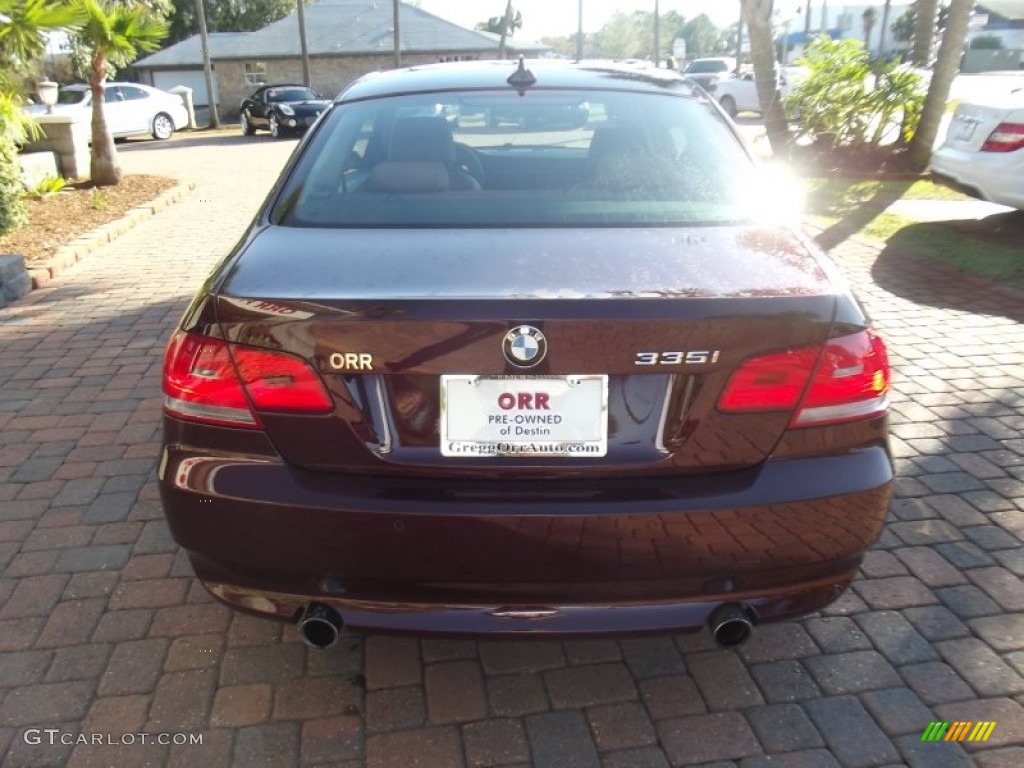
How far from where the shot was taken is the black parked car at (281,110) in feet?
77.7

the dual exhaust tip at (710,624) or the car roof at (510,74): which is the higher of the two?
the car roof at (510,74)

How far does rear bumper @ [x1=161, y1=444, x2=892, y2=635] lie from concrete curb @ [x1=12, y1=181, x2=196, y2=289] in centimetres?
607

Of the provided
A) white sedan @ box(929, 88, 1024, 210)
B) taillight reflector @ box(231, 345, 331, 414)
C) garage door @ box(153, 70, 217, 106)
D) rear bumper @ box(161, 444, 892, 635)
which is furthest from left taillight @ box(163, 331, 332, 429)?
garage door @ box(153, 70, 217, 106)

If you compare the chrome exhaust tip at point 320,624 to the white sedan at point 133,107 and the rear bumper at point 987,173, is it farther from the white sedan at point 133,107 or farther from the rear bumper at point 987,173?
the white sedan at point 133,107

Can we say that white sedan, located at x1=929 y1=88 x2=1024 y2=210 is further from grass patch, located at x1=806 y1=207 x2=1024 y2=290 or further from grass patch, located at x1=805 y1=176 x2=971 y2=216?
grass patch, located at x1=805 y1=176 x2=971 y2=216

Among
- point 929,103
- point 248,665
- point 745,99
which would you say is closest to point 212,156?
point 929,103

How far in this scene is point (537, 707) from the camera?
248cm

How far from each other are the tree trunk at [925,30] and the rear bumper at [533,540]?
14.0 meters

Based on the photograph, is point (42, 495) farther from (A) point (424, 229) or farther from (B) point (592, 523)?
(B) point (592, 523)

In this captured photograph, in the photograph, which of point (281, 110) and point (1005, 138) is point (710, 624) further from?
point (281, 110)

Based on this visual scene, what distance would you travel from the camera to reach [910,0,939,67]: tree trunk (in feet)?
45.7

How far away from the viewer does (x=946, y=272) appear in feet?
23.6

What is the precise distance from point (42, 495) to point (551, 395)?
2.67 meters

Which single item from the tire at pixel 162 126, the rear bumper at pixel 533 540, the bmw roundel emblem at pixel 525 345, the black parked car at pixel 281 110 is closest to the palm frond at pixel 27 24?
the rear bumper at pixel 533 540
